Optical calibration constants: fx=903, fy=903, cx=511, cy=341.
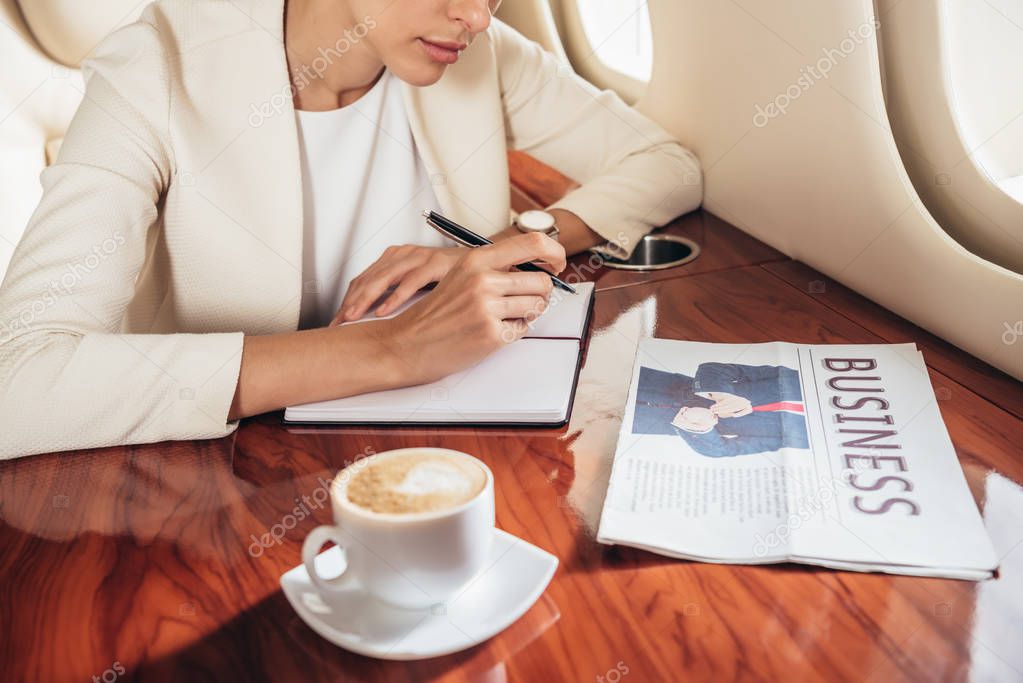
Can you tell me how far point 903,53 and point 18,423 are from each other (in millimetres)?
1062

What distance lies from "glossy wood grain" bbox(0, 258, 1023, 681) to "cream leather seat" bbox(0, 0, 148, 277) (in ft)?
3.42

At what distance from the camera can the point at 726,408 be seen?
89 centimetres

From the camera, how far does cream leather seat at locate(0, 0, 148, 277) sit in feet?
5.60

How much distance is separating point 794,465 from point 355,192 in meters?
0.83

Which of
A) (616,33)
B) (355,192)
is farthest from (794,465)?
(616,33)

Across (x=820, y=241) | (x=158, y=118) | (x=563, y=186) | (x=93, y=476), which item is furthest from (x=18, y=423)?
(x=563, y=186)

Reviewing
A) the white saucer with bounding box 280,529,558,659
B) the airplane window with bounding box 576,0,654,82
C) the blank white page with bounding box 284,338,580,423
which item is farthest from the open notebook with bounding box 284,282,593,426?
the airplane window with bounding box 576,0,654,82

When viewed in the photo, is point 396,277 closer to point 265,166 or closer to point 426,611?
point 265,166

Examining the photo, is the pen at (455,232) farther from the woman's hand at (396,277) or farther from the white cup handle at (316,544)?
the white cup handle at (316,544)

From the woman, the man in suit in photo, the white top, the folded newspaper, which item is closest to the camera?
the folded newspaper

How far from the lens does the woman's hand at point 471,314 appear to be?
0.94 metres

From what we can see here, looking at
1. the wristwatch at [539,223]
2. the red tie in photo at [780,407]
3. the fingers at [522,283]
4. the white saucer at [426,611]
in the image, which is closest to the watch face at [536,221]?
the wristwatch at [539,223]

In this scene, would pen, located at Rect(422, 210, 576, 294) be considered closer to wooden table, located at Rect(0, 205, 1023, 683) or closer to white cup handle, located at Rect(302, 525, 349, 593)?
wooden table, located at Rect(0, 205, 1023, 683)

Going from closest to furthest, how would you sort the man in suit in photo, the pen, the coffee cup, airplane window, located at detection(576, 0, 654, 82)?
1. the coffee cup
2. the man in suit in photo
3. the pen
4. airplane window, located at detection(576, 0, 654, 82)
